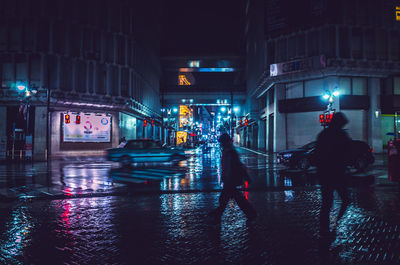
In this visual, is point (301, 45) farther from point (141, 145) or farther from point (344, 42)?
point (141, 145)

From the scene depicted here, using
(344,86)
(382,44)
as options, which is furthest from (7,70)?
(382,44)

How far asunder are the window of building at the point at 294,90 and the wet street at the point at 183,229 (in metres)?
24.6

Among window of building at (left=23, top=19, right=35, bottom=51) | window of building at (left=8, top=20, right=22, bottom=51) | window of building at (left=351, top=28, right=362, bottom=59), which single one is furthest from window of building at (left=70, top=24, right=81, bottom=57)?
window of building at (left=351, top=28, right=362, bottom=59)

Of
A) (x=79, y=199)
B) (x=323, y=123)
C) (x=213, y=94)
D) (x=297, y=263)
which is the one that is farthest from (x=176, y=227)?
(x=213, y=94)

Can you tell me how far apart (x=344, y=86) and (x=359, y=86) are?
1.86 meters

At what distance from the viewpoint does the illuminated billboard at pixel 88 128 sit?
3219 cm

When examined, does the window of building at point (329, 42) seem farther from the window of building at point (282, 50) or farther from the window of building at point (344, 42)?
the window of building at point (282, 50)

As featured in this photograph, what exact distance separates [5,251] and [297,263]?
14.0 feet

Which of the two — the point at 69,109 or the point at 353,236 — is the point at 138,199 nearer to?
the point at 353,236

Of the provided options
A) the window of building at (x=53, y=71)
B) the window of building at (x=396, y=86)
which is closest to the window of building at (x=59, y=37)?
the window of building at (x=53, y=71)

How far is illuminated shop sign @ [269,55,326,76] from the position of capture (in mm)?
30041

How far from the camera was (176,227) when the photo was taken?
5527 millimetres

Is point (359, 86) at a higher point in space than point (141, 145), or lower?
higher

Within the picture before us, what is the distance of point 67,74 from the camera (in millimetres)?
31453
